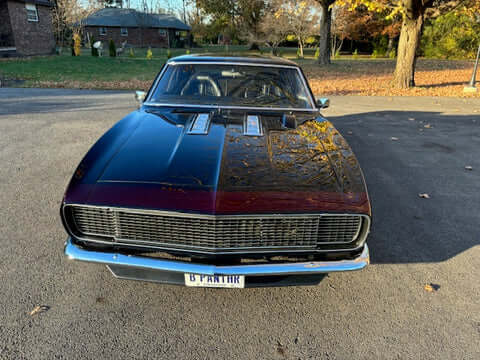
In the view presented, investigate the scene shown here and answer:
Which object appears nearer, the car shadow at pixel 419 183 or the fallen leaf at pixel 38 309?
the fallen leaf at pixel 38 309

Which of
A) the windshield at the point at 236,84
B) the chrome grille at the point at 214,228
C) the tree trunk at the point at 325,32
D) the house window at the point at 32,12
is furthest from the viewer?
the house window at the point at 32,12

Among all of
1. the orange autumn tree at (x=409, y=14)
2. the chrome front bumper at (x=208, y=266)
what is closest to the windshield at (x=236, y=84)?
the chrome front bumper at (x=208, y=266)

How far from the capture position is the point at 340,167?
7.93ft

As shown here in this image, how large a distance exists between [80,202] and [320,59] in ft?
68.2

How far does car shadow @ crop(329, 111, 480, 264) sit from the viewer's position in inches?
128

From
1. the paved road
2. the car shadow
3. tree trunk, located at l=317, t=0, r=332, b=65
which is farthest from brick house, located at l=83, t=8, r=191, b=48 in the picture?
the paved road

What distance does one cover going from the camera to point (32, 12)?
969 inches

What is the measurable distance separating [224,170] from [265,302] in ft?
3.35

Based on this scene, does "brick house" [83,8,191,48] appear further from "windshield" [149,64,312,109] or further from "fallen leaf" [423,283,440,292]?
"fallen leaf" [423,283,440,292]

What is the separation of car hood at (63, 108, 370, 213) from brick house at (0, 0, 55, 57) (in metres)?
25.0

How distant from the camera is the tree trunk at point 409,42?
11.5 m

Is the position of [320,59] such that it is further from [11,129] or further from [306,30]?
[11,129]

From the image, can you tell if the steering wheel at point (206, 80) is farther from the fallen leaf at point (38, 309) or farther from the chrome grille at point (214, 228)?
the fallen leaf at point (38, 309)

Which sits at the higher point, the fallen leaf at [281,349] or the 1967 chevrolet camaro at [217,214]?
the 1967 chevrolet camaro at [217,214]
